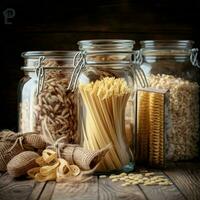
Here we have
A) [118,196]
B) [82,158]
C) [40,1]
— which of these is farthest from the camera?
[40,1]

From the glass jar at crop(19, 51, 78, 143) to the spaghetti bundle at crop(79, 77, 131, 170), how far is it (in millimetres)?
80

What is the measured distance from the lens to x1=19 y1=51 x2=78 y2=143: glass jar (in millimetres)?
1016

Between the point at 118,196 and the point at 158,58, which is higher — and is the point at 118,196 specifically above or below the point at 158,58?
below

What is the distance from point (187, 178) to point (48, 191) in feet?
0.84

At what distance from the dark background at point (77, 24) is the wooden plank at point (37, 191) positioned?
495mm

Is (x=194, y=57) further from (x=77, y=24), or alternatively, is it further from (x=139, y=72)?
(x=77, y=24)

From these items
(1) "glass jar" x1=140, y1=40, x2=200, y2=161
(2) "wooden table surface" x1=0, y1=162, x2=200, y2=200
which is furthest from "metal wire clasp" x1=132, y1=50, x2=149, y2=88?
(2) "wooden table surface" x1=0, y1=162, x2=200, y2=200

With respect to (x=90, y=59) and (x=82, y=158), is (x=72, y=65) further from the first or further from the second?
(x=82, y=158)

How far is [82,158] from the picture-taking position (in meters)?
0.90

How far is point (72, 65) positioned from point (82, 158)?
0.76 feet

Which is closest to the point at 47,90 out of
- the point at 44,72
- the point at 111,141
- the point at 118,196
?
the point at 44,72

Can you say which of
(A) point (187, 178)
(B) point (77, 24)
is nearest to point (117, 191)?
(A) point (187, 178)

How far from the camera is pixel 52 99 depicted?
3.34 ft

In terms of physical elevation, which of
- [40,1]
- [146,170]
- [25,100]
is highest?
[40,1]
